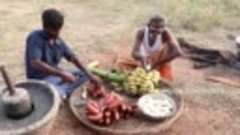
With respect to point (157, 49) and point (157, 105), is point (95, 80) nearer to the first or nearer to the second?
point (157, 105)

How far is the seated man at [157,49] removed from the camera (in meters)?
5.68

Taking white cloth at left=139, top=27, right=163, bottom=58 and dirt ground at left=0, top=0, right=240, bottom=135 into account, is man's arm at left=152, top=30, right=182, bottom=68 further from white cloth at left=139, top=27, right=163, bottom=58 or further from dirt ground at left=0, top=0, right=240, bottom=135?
dirt ground at left=0, top=0, right=240, bottom=135

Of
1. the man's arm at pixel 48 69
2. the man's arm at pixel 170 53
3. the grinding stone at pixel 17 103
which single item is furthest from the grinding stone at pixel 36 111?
the man's arm at pixel 170 53

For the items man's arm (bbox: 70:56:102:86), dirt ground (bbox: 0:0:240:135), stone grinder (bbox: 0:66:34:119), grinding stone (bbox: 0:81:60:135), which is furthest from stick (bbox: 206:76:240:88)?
stone grinder (bbox: 0:66:34:119)

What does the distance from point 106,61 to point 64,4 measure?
2816 millimetres

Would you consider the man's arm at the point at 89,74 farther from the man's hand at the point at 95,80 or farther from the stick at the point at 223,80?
the stick at the point at 223,80

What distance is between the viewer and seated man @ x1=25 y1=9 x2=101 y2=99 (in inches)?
186

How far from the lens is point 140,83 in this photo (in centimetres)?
530

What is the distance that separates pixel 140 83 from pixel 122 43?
69.1 inches

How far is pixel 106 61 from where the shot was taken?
251 inches

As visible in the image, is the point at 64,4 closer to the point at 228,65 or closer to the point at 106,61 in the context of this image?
the point at 106,61

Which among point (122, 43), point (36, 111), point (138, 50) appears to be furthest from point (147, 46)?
point (36, 111)

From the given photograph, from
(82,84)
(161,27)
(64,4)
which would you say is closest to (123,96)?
(82,84)

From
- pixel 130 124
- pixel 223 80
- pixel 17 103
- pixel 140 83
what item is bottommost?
pixel 223 80
